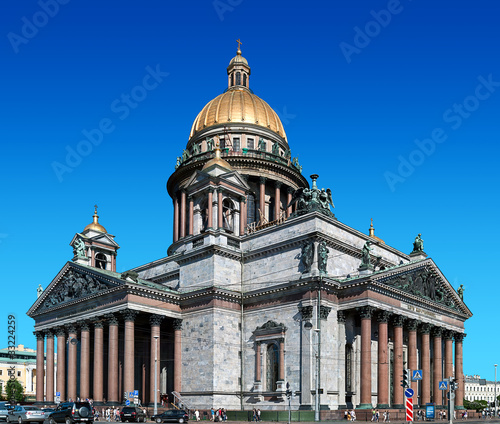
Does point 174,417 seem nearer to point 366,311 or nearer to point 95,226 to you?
point 366,311

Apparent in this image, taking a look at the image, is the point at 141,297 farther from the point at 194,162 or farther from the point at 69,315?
the point at 194,162

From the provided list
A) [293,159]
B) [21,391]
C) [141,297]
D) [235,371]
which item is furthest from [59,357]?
[21,391]

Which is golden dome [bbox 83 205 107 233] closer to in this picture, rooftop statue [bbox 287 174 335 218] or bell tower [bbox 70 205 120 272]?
bell tower [bbox 70 205 120 272]

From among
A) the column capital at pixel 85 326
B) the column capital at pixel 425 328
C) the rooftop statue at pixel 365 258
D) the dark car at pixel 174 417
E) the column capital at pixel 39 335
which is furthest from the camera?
the column capital at pixel 39 335

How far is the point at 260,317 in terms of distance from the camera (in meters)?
57.8

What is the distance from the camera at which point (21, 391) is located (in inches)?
5123

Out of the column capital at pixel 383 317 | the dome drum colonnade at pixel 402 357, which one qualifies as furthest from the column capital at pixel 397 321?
the column capital at pixel 383 317

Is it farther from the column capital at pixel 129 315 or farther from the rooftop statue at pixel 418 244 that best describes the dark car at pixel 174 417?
the rooftop statue at pixel 418 244

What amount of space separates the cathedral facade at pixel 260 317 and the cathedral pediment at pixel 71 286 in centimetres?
17

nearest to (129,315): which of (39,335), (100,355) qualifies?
(100,355)

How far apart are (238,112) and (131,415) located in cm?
4247

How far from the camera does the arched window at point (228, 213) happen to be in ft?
214

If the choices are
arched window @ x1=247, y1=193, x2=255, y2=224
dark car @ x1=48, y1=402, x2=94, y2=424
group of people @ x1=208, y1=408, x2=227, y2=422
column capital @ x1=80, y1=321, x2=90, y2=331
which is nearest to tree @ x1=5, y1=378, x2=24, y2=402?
column capital @ x1=80, y1=321, x2=90, y2=331

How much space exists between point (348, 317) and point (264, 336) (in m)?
7.64
